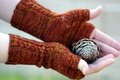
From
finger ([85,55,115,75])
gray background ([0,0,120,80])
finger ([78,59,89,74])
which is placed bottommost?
gray background ([0,0,120,80])

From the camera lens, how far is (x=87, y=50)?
2.37 ft

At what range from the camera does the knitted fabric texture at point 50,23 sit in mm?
760

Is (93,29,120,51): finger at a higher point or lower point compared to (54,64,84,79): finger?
higher

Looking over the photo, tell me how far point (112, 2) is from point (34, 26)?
108 cm

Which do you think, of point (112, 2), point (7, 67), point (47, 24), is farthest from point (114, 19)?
point (47, 24)

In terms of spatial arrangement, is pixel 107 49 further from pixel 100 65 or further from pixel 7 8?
pixel 7 8

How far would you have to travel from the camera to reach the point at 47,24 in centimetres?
77

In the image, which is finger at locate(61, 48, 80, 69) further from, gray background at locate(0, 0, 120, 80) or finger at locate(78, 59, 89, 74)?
gray background at locate(0, 0, 120, 80)

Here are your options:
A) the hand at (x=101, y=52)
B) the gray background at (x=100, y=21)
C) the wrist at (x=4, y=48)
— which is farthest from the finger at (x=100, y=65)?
the gray background at (x=100, y=21)

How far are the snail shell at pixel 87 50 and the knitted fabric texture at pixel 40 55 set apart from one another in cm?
4

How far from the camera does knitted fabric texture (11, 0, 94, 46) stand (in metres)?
0.76

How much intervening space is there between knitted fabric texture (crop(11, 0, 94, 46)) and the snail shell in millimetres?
29

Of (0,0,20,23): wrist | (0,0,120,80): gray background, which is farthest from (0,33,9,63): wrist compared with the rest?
(0,0,120,80): gray background

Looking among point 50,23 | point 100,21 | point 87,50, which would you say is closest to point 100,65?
point 87,50
